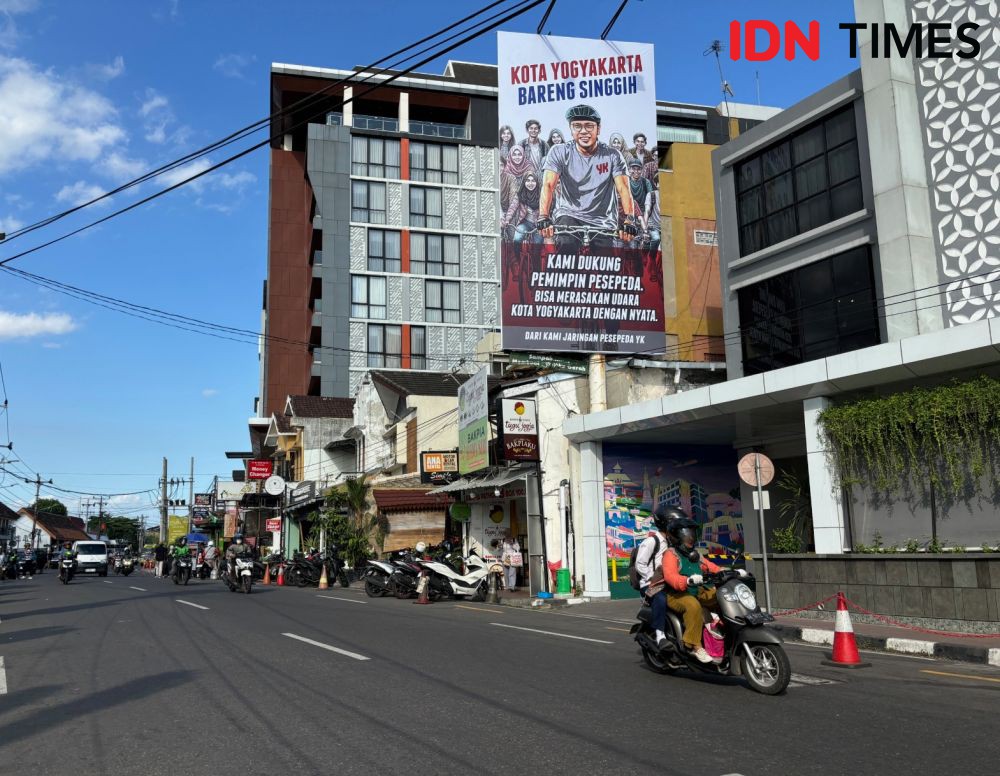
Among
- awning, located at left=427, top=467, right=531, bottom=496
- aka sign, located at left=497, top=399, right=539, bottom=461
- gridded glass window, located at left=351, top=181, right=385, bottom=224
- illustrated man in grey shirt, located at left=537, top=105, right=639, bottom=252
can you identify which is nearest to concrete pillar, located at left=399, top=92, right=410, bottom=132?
gridded glass window, located at left=351, top=181, right=385, bottom=224

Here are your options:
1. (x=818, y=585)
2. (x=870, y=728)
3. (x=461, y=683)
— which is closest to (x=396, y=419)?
(x=818, y=585)

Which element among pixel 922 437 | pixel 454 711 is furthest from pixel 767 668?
pixel 922 437

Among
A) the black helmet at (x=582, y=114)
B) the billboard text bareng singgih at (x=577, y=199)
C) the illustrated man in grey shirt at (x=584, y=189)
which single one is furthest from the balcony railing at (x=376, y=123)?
the illustrated man in grey shirt at (x=584, y=189)

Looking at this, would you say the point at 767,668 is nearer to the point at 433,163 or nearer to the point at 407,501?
the point at 407,501

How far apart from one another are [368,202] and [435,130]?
808 cm

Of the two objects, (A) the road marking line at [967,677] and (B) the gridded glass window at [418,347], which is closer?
(A) the road marking line at [967,677]

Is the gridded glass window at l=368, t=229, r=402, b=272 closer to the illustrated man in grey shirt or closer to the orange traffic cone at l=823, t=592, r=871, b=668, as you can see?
the illustrated man in grey shirt

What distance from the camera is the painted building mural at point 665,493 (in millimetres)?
21922

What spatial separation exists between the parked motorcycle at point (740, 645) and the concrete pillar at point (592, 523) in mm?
12877

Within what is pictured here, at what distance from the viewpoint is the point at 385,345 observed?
6456 centimetres

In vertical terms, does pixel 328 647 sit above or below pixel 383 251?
below

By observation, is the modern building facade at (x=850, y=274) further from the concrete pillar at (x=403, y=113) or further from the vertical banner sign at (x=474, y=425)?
the concrete pillar at (x=403, y=113)

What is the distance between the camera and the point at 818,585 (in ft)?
49.9

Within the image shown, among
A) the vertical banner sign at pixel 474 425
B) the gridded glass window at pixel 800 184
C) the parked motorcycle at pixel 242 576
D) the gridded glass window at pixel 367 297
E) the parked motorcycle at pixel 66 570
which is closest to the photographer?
the gridded glass window at pixel 800 184
